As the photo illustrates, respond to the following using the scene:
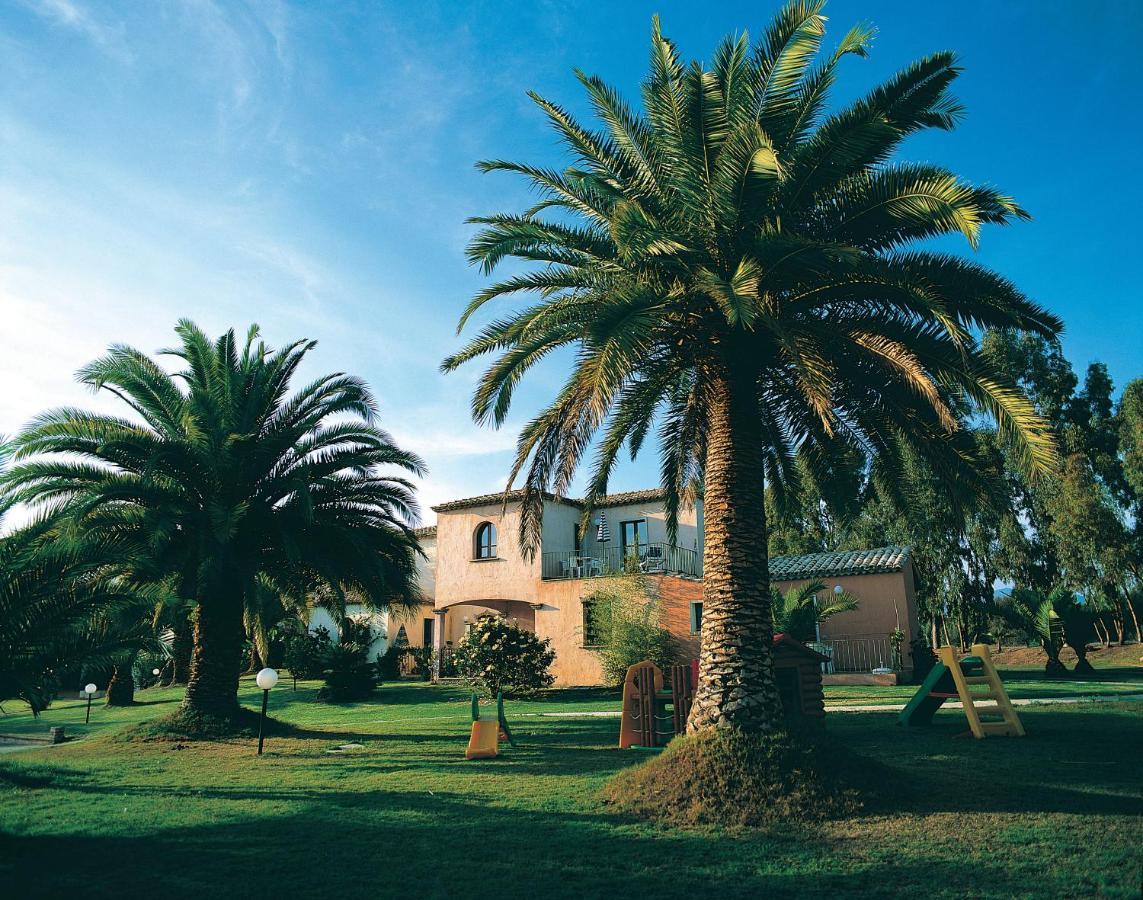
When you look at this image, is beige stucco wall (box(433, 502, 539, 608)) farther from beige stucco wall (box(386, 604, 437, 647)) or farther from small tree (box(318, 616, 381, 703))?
small tree (box(318, 616, 381, 703))

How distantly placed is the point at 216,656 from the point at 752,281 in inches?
518

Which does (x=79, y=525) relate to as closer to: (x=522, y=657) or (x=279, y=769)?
(x=279, y=769)

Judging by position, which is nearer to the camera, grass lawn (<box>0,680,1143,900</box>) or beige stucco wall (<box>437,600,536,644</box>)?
grass lawn (<box>0,680,1143,900</box>)

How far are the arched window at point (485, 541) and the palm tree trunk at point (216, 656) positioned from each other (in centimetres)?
1560

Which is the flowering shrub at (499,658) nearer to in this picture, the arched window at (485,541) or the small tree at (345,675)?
the small tree at (345,675)

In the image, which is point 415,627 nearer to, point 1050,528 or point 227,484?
point 227,484

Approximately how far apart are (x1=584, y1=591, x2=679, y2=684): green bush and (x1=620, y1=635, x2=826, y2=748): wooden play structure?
382 inches

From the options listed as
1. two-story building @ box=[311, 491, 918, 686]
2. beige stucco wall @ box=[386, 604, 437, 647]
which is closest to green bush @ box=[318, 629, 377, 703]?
two-story building @ box=[311, 491, 918, 686]

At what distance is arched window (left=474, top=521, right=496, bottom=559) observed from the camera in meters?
31.1

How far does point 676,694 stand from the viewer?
486 inches

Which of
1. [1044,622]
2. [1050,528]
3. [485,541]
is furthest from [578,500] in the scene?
[1050,528]

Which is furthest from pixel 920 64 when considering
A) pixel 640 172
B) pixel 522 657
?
pixel 522 657

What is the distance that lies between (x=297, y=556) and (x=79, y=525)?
366cm

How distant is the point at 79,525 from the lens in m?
13.5
